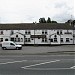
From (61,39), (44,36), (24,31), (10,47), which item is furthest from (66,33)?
(10,47)

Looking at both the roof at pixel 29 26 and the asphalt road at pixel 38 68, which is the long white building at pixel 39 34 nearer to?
the roof at pixel 29 26

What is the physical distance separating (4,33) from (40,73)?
203 ft

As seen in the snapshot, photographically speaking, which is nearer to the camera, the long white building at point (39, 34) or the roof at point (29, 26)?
the long white building at point (39, 34)

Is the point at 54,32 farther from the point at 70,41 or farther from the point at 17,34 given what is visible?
the point at 17,34

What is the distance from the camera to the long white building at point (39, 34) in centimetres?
6981

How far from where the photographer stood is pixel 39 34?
233 ft

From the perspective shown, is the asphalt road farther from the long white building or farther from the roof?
the roof

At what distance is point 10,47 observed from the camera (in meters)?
49.8

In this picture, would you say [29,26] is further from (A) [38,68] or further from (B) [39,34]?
(A) [38,68]

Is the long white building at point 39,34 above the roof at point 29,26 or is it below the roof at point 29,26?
below

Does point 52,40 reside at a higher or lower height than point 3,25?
lower

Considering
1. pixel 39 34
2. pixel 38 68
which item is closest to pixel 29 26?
pixel 39 34

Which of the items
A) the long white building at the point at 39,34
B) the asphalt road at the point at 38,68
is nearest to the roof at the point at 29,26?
the long white building at the point at 39,34

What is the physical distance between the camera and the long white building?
229 ft
